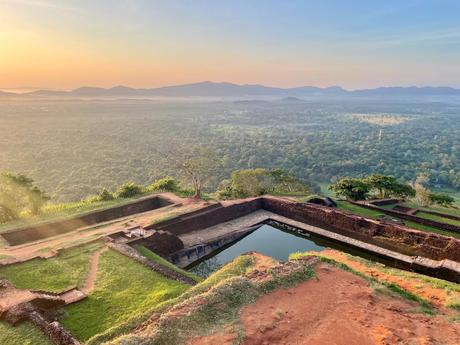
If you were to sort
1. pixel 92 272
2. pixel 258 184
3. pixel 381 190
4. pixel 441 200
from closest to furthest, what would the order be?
pixel 92 272 < pixel 258 184 < pixel 441 200 < pixel 381 190

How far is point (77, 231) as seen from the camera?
Answer: 63.8 ft

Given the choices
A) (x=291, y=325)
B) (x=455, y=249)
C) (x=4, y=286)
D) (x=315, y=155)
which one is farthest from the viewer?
(x=315, y=155)

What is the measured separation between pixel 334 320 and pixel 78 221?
16.7m

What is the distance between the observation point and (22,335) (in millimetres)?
9430

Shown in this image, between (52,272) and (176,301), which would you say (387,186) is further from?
(52,272)

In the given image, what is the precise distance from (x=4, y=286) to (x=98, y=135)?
86.0 meters

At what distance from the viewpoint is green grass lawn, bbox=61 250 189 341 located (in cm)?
1059

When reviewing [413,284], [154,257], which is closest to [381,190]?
[413,284]

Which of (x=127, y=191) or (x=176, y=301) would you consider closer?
(x=176, y=301)

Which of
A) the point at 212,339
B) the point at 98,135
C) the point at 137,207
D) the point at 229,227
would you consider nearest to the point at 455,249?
the point at 229,227

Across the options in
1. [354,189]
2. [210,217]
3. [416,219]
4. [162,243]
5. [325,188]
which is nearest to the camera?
[162,243]

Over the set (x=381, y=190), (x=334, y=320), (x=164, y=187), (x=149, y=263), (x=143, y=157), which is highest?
(x=334, y=320)

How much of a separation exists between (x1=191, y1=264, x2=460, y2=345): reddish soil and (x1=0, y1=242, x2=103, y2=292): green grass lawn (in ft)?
22.3

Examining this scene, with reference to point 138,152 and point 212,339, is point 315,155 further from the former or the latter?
point 212,339
